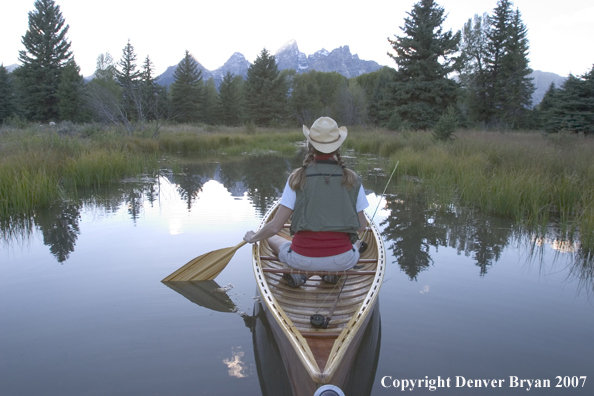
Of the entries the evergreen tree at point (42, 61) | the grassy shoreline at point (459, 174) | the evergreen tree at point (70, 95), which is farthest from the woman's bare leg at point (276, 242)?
the evergreen tree at point (42, 61)

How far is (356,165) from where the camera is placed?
14227mm

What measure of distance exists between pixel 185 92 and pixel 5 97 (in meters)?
17.8

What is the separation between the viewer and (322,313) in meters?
3.21

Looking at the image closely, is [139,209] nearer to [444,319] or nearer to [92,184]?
[92,184]

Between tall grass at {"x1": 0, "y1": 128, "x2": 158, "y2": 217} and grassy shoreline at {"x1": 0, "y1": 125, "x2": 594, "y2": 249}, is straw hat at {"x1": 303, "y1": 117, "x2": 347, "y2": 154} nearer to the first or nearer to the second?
grassy shoreline at {"x1": 0, "y1": 125, "x2": 594, "y2": 249}

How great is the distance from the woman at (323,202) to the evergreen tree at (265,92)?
124 ft

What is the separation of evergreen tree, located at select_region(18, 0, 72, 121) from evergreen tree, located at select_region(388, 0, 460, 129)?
2597 centimetres

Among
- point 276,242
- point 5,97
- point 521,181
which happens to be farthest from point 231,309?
point 5,97

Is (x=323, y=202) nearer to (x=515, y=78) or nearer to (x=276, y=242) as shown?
(x=276, y=242)

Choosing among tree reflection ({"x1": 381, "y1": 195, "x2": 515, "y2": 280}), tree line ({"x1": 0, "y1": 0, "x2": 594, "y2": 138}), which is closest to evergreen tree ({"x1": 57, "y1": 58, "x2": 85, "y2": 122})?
tree line ({"x1": 0, "y1": 0, "x2": 594, "y2": 138})

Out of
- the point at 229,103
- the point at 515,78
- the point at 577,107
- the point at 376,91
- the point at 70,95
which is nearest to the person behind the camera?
the point at 577,107


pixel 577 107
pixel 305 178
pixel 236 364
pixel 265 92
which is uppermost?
pixel 265 92

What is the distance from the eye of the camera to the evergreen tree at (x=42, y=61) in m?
32.5

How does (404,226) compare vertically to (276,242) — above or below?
below
